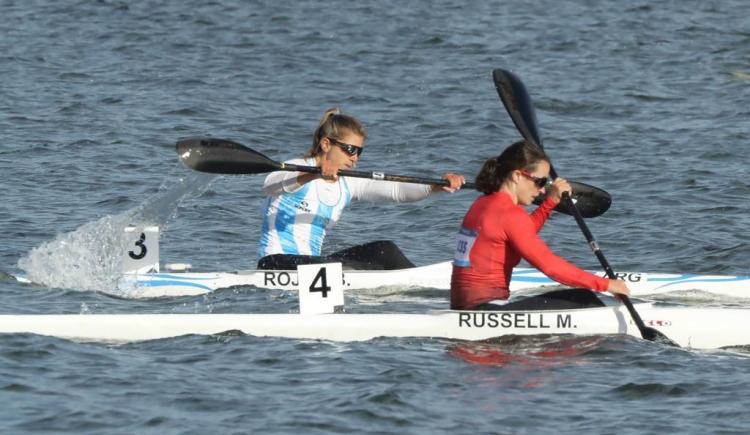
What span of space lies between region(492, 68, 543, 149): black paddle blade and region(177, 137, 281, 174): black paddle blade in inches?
72.9

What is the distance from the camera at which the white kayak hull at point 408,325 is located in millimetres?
9070

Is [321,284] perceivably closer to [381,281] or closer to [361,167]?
[381,281]

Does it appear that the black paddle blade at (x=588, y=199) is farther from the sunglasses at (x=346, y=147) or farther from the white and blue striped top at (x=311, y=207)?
the sunglasses at (x=346, y=147)

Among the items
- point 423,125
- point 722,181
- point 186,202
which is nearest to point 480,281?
point 186,202

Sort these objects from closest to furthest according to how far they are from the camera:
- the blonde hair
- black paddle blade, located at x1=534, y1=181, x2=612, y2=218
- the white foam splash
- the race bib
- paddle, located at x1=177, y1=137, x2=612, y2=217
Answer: the race bib → the blonde hair → paddle, located at x1=177, y1=137, x2=612, y2=217 → black paddle blade, located at x1=534, y1=181, x2=612, y2=218 → the white foam splash

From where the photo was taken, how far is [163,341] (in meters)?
9.03

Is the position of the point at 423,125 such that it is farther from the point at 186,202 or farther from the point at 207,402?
the point at 207,402

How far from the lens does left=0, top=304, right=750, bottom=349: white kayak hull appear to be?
907cm

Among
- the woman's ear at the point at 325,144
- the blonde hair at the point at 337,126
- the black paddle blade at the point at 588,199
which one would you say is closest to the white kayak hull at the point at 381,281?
the black paddle blade at the point at 588,199

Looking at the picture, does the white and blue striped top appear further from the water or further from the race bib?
the race bib

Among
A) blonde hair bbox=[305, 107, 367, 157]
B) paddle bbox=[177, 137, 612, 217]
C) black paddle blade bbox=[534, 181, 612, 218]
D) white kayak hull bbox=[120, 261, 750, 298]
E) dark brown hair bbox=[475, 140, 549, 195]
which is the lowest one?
white kayak hull bbox=[120, 261, 750, 298]

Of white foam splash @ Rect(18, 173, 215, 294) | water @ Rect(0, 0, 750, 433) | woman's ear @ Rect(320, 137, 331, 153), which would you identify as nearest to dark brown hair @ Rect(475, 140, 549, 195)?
water @ Rect(0, 0, 750, 433)

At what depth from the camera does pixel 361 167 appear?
16.0 metres

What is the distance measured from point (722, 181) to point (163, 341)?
25.9 ft
